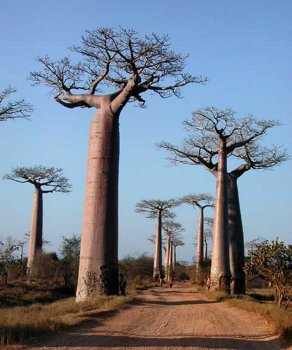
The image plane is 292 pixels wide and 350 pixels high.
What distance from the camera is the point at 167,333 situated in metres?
7.09

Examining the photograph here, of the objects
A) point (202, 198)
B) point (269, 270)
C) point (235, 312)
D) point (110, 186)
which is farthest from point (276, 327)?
point (202, 198)

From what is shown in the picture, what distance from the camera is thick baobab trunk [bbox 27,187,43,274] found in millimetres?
26297

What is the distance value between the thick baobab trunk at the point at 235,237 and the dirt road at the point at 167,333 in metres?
9.87

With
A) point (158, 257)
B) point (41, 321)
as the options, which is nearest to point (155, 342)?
point (41, 321)

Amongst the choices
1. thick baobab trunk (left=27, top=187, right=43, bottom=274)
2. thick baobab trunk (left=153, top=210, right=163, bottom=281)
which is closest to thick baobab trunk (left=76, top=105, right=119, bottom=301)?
thick baobab trunk (left=27, top=187, right=43, bottom=274)

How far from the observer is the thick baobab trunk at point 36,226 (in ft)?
86.3

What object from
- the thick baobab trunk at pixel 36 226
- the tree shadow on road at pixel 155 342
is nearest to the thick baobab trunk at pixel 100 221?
the tree shadow on road at pixel 155 342

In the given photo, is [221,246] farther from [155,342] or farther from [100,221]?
[155,342]

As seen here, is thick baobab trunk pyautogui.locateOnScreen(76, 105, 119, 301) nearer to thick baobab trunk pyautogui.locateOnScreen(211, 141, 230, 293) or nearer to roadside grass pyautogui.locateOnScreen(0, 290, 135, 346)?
roadside grass pyautogui.locateOnScreen(0, 290, 135, 346)

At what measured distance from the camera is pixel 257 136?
65.8 ft

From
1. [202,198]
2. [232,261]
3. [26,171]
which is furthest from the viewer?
[202,198]

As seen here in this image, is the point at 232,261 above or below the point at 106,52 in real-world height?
below

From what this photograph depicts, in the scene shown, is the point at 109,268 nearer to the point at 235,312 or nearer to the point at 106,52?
the point at 235,312

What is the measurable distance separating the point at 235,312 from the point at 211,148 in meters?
10.7
